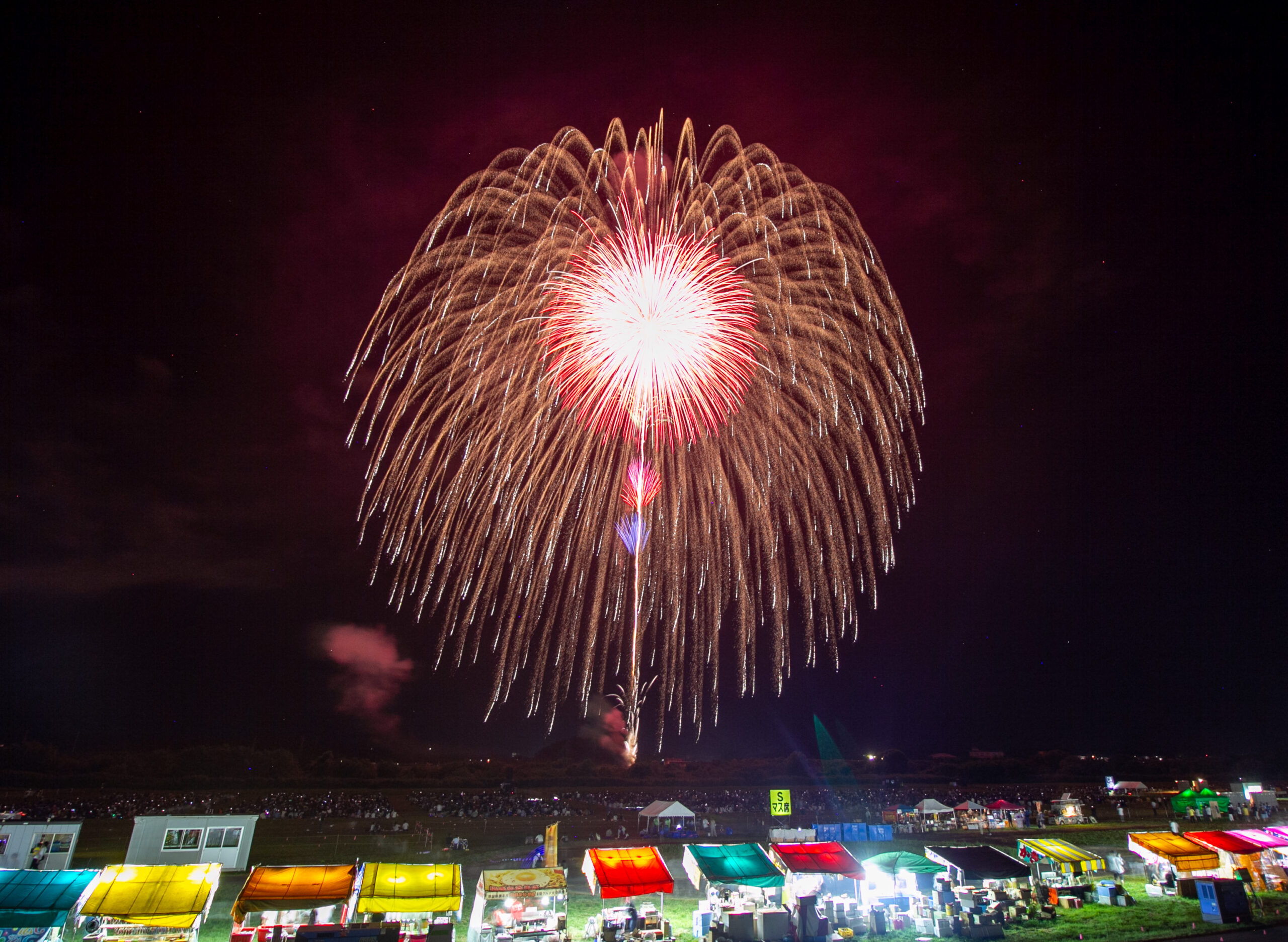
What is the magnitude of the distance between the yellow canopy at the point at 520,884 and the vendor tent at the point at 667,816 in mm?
20496

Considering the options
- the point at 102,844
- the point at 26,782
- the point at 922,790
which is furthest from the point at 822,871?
the point at 26,782

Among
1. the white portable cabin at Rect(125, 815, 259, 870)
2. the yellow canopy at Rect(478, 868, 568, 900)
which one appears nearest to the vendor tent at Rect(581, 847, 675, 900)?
the yellow canopy at Rect(478, 868, 568, 900)

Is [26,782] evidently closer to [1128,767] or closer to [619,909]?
[619,909]

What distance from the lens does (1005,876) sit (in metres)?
17.5

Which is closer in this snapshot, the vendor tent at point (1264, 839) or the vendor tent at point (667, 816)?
the vendor tent at point (1264, 839)

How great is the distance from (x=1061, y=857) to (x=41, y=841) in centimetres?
2856

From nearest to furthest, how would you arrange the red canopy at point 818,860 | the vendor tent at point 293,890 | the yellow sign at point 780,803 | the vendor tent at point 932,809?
1. the vendor tent at point 293,890
2. the red canopy at point 818,860
3. the yellow sign at point 780,803
4. the vendor tent at point 932,809

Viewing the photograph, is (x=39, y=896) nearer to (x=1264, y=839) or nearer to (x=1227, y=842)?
(x=1227, y=842)

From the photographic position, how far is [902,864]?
17.8m

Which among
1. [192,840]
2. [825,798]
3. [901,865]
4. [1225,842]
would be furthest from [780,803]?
[192,840]

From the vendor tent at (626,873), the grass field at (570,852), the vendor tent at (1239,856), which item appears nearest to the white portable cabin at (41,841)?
the grass field at (570,852)

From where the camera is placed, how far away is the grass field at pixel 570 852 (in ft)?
54.2

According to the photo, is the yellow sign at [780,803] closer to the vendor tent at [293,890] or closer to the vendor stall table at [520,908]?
the vendor stall table at [520,908]

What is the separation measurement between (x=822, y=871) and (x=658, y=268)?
17.6 metres
